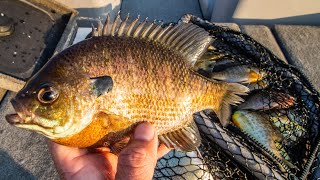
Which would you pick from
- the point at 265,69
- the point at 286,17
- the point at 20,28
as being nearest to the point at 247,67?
the point at 265,69

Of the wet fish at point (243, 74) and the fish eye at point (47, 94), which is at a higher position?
the fish eye at point (47, 94)

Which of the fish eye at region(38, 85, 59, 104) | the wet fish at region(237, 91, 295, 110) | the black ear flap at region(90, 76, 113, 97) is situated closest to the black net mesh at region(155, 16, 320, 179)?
the wet fish at region(237, 91, 295, 110)

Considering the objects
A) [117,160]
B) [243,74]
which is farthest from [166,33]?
[243,74]

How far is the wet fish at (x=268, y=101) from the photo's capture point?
8.70 feet

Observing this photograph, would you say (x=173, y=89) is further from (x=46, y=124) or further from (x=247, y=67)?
(x=247, y=67)

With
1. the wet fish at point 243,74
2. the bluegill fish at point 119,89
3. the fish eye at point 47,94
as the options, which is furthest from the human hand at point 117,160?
the wet fish at point 243,74

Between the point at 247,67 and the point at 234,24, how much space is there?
120 centimetres

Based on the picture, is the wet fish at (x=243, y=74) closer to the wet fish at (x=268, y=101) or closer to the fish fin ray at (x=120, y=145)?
the wet fish at (x=268, y=101)

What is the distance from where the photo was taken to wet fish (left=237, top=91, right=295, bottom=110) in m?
2.65

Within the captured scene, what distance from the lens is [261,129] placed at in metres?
2.59

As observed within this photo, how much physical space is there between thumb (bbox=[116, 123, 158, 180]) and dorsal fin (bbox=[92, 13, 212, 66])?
493 millimetres

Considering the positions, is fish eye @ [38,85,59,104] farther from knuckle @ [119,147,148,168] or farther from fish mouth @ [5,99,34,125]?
knuckle @ [119,147,148,168]

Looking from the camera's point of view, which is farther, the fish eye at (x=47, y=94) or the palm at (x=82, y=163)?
the palm at (x=82, y=163)

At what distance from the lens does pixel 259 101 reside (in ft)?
8.86
